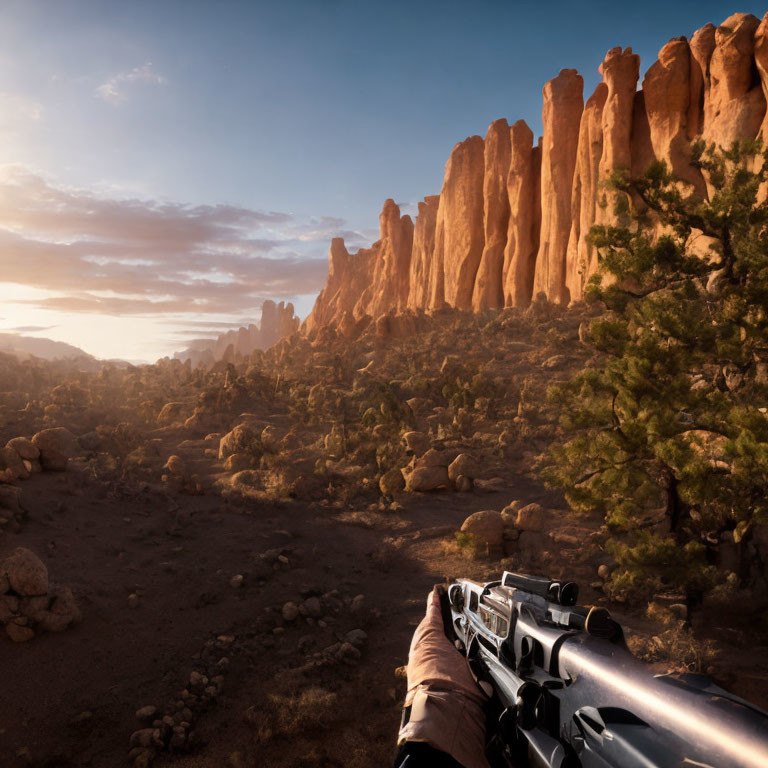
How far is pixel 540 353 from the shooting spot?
23969mm

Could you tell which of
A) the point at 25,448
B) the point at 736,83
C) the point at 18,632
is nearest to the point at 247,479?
the point at 25,448

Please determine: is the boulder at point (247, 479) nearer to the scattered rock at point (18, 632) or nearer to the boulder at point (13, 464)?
the boulder at point (13, 464)

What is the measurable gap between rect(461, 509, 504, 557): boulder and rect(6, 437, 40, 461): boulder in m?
9.42

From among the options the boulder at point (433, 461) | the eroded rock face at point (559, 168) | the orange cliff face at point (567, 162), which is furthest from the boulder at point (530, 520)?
the eroded rock face at point (559, 168)

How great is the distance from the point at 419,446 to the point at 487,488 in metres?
2.94

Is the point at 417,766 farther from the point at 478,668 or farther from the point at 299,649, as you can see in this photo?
the point at 299,649

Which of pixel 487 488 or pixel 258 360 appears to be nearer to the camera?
pixel 487 488

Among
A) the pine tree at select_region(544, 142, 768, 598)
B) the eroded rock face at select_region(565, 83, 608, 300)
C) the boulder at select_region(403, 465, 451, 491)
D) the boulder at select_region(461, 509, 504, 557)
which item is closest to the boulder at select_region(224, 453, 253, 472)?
the boulder at select_region(403, 465, 451, 491)

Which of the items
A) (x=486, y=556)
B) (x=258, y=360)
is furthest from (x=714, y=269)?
(x=258, y=360)

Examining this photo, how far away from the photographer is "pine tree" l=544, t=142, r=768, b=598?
5488mm

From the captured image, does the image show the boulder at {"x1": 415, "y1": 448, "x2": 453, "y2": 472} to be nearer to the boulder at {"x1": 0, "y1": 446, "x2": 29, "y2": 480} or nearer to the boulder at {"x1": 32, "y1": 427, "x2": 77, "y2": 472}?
the boulder at {"x1": 32, "y1": 427, "x2": 77, "y2": 472}

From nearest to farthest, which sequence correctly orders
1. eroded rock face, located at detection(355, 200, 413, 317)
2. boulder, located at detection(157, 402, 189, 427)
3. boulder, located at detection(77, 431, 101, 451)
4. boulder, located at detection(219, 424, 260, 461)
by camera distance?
boulder, located at detection(219, 424, 260, 461)
boulder, located at detection(77, 431, 101, 451)
boulder, located at detection(157, 402, 189, 427)
eroded rock face, located at detection(355, 200, 413, 317)

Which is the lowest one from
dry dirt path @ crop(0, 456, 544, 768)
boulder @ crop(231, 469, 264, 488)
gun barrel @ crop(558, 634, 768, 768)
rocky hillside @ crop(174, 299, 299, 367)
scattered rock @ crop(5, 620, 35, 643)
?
dry dirt path @ crop(0, 456, 544, 768)

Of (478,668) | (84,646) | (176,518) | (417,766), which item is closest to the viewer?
(417,766)
